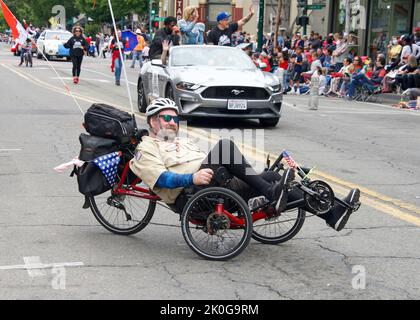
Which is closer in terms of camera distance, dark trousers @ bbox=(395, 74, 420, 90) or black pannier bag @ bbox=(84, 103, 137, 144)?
black pannier bag @ bbox=(84, 103, 137, 144)

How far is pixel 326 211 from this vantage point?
20.4ft

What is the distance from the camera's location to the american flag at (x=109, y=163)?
21.9 ft

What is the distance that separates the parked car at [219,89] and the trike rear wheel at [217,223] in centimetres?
828

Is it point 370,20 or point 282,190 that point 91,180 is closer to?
point 282,190

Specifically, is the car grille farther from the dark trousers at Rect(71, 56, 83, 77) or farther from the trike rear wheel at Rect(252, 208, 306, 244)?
the dark trousers at Rect(71, 56, 83, 77)

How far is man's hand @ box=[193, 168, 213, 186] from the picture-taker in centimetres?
603

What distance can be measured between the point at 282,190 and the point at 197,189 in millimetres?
683

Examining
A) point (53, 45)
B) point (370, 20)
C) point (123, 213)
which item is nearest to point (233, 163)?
point (123, 213)

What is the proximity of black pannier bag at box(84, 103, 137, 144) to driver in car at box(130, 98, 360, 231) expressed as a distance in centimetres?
21

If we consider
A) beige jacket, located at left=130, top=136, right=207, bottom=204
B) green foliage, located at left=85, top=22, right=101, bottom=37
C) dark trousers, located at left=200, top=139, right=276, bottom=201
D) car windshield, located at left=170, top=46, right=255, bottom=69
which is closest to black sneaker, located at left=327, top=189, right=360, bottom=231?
dark trousers, located at left=200, top=139, right=276, bottom=201

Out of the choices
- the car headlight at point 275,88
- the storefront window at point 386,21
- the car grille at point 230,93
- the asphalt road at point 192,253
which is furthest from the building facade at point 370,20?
the asphalt road at point 192,253

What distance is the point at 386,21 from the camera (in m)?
34.2
